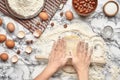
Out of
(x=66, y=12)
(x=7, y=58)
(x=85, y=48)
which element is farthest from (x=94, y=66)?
(x=7, y=58)

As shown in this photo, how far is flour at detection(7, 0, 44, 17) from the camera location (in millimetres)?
1466

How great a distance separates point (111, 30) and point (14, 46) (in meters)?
0.38

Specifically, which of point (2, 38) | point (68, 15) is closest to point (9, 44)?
point (2, 38)

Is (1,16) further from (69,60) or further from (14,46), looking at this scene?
(69,60)

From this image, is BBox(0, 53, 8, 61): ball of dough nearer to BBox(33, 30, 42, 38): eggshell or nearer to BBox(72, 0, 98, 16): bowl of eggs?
BBox(33, 30, 42, 38): eggshell

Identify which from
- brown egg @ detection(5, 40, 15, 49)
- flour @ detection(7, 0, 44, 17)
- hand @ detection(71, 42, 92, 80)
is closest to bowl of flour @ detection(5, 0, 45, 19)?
flour @ detection(7, 0, 44, 17)

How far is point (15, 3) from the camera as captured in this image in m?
1.47

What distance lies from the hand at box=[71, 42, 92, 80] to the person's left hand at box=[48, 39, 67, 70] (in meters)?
0.04

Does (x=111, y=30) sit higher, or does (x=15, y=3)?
(x=15, y=3)

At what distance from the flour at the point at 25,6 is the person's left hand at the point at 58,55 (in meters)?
0.15

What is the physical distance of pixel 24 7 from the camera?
1467mm

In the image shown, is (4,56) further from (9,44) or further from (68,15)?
(68,15)

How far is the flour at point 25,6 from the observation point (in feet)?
4.81

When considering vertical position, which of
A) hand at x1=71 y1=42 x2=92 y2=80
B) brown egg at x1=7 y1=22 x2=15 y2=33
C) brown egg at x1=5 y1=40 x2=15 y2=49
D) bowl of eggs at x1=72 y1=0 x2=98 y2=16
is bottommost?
hand at x1=71 y1=42 x2=92 y2=80
